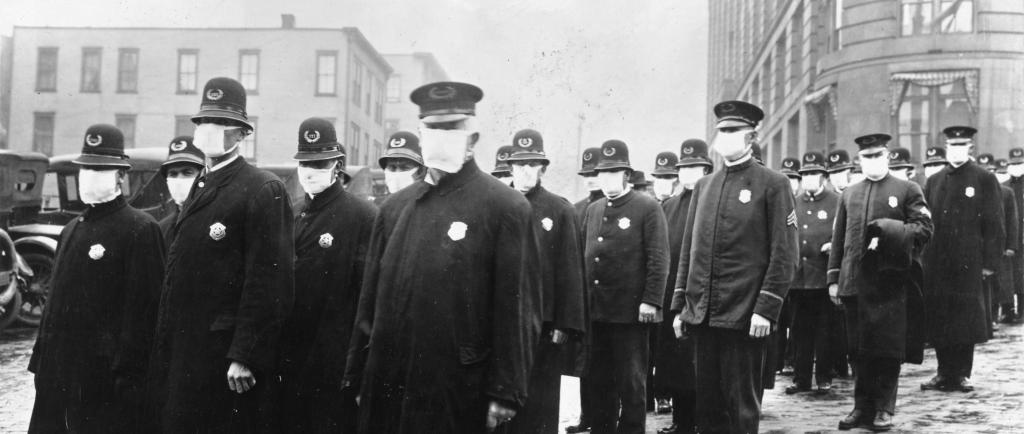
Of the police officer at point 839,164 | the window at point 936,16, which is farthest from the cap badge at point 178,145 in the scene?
the window at point 936,16

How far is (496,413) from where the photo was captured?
3756 millimetres

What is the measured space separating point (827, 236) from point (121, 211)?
726 centimetres

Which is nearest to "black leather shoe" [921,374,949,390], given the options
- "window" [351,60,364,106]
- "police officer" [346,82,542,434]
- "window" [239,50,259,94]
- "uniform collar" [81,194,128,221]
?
"police officer" [346,82,542,434]

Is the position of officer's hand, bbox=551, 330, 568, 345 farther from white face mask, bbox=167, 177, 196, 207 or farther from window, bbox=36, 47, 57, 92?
window, bbox=36, 47, 57, 92

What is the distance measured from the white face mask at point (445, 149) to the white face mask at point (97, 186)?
8.14ft

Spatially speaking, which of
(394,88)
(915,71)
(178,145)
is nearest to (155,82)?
(394,88)

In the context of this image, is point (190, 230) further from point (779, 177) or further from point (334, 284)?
point (779, 177)

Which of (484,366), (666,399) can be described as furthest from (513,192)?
(666,399)

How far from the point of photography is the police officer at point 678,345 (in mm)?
7543

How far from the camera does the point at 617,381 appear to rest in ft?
22.8

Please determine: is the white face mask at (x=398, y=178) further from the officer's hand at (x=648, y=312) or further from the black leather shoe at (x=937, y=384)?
the black leather shoe at (x=937, y=384)

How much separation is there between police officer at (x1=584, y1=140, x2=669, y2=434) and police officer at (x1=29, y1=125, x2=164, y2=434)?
10.5 ft

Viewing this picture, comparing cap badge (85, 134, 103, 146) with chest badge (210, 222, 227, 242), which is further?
cap badge (85, 134, 103, 146)

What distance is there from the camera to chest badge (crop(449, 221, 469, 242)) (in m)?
3.92
